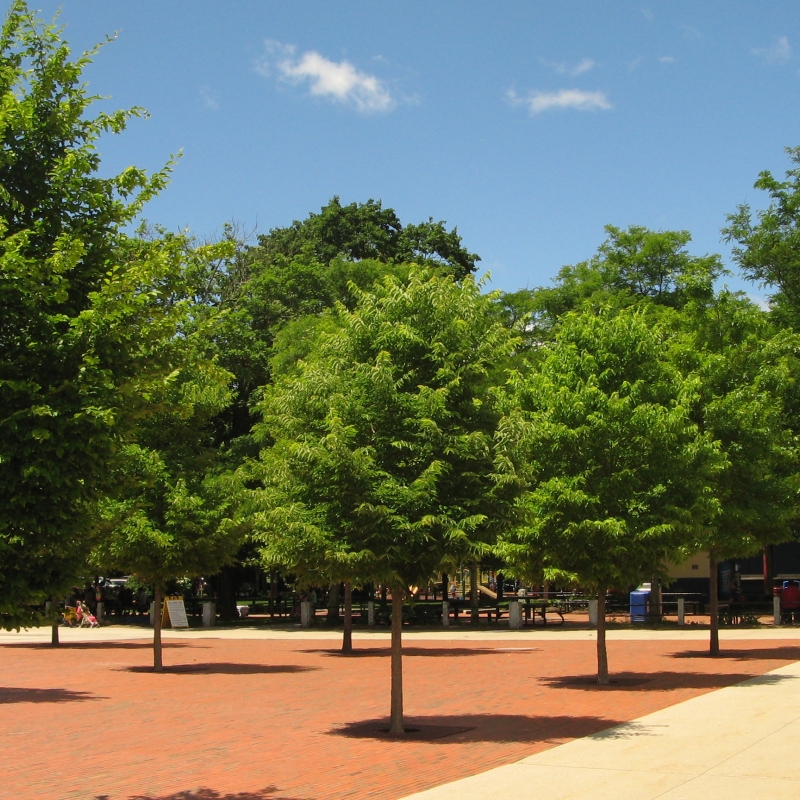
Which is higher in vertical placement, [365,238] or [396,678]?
[365,238]

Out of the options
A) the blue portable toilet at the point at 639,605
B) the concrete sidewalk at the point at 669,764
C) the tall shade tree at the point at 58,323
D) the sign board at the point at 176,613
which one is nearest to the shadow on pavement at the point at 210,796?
the concrete sidewalk at the point at 669,764

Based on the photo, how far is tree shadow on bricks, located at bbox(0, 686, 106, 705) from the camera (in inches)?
636

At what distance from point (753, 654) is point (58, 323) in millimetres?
19550

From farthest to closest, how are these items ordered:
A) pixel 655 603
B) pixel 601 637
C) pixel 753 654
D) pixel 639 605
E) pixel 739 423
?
pixel 639 605 → pixel 655 603 → pixel 753 654 → pixel 739 423 → pixel 601 637

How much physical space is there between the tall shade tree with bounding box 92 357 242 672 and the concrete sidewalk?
11.2 m

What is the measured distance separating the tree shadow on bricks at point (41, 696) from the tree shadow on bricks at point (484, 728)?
5.79m

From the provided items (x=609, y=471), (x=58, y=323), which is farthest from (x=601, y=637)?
(x=58, y=323)

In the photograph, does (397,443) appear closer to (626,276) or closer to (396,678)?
(396,678)

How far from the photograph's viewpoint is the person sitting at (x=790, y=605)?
3210cm

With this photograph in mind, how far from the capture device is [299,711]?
1448 cm

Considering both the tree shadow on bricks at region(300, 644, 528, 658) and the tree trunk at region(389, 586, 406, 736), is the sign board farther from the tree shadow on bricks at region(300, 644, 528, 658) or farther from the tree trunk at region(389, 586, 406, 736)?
the tree trunk at region(389, 586, 406, 736)

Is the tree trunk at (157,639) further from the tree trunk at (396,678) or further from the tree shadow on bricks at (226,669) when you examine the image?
the tree trunk at (396,678)

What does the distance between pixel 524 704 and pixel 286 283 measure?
28684 millimetres

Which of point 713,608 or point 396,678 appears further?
point 713,608
